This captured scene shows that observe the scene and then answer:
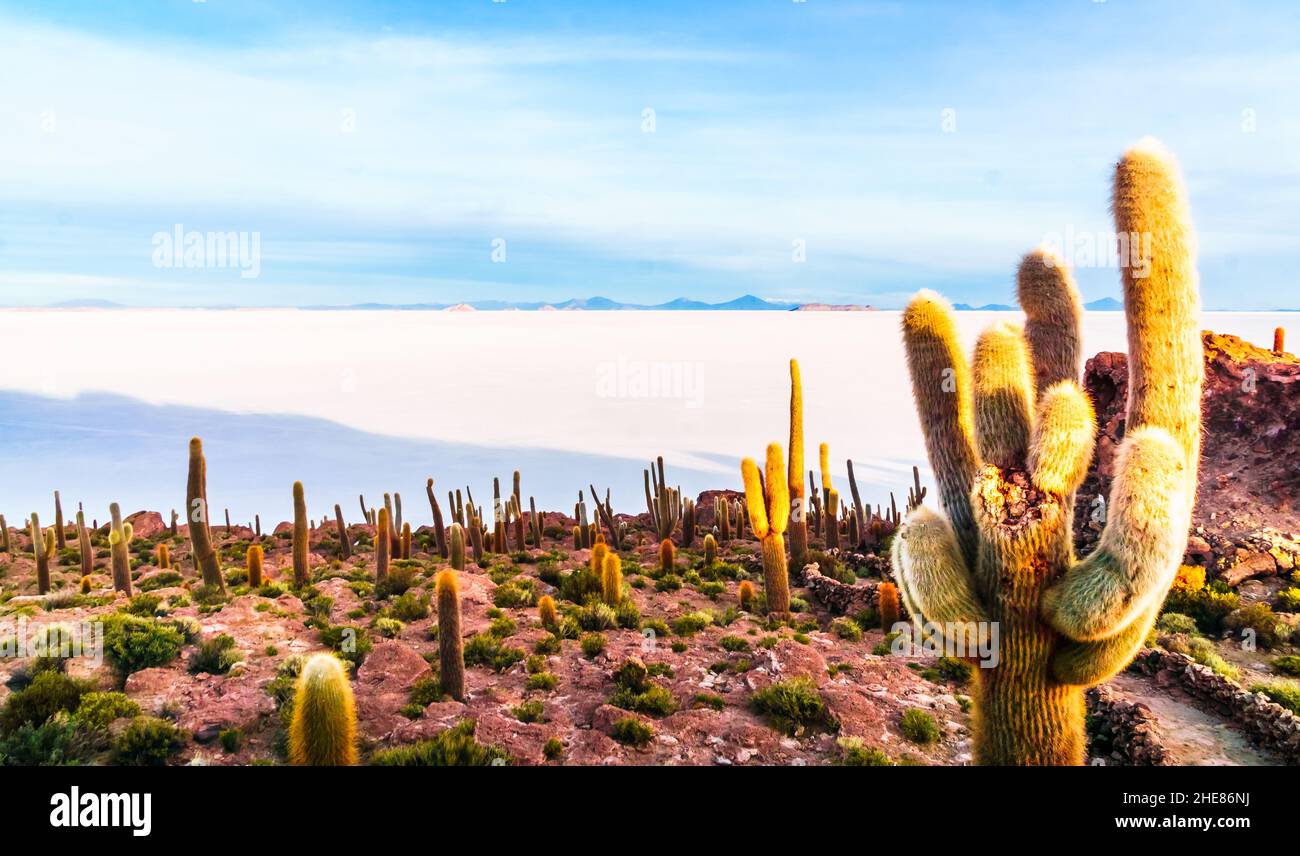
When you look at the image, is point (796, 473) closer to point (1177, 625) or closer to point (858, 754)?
point (1177, 625)

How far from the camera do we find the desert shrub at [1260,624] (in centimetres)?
1459

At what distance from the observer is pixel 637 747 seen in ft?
33.5

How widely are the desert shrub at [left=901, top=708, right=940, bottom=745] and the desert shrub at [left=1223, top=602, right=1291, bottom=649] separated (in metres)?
7.82

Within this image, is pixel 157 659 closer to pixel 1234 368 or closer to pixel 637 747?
pixel 637 747

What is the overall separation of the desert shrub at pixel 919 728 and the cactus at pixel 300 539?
1417 cm

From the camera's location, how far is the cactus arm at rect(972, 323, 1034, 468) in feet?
21.9

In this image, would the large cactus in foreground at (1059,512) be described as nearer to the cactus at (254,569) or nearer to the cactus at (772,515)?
the cactus at (772,515)

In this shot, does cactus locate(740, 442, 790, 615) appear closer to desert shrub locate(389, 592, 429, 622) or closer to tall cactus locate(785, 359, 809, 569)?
tall cactus locate(785, 359, 809, 569)

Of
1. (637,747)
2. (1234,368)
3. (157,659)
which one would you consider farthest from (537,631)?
(1234,368)

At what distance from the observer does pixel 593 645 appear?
1403 centimetres

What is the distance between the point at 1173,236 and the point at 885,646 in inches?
385

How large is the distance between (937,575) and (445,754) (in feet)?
20.1
